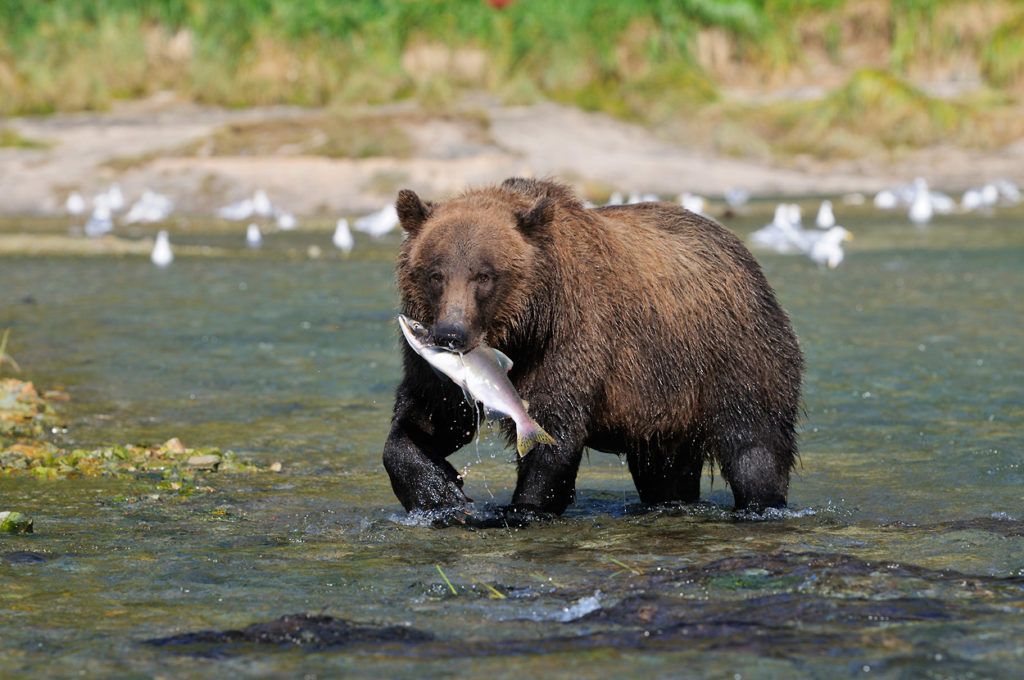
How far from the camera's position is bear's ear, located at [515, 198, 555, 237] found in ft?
21.2

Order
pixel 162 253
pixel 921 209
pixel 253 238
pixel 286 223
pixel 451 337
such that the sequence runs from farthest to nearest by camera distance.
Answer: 1. pixel 921 209
2. pixel 286 223
3. pixel 253 238
4. pixel 162 253
5. pixel 451 337

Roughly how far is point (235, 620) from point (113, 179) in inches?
780

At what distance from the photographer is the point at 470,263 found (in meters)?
6.27

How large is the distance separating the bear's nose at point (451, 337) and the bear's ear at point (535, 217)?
0.63 m

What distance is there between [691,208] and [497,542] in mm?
13819

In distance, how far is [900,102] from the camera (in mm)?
28703

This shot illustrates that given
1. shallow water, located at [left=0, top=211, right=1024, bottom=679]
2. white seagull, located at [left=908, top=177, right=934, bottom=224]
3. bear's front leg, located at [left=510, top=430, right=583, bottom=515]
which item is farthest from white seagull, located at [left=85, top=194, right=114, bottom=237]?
bear's front leg, located at [left=510, top=430, right=583, bottom=515]

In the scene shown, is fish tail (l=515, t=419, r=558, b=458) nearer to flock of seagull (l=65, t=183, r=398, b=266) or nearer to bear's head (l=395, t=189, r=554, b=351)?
bear's head (l=395, t=189, r=554, b=351)

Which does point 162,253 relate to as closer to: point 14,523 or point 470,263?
point 14,523

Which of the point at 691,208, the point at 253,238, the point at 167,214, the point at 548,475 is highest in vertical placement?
the point at 691,208

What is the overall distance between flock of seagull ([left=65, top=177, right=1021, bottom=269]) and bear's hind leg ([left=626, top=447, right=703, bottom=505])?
9.54 metres

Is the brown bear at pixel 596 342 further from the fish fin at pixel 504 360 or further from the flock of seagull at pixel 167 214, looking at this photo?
the flock of seagull at pixel 167 214

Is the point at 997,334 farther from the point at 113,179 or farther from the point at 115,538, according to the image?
the point at 113,179

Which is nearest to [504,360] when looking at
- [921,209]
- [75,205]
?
[921,209]
